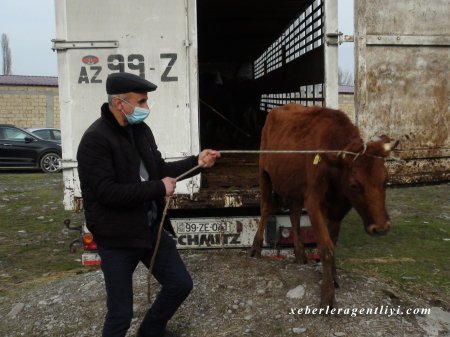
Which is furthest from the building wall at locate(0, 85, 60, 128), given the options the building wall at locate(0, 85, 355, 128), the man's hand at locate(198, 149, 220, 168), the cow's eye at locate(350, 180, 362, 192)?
the cow's eye at locate(350, 180, 362, 192)

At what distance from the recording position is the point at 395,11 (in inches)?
191

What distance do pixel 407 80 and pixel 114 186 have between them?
3.23 meters

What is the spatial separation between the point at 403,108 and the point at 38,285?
13.6 feet

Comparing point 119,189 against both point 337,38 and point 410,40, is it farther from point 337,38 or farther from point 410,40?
point 410,40

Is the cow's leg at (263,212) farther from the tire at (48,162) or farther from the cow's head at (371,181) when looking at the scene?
the tire at (48,162)

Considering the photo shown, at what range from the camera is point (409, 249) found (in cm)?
689

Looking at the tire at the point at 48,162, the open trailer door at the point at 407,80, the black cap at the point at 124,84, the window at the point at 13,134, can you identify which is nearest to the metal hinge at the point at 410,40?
the open trailer door at the point at 407,80

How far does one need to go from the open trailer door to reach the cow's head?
1399mm

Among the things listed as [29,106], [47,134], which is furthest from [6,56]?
[47,134]

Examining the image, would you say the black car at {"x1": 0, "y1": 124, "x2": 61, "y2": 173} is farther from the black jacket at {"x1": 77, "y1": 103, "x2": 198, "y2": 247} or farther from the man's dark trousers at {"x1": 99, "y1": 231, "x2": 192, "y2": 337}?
A: the black jacket at {"x1": 77, "y1": 103, "x2": 198, "y2": 247}

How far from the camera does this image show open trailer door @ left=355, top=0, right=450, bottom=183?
4816mm

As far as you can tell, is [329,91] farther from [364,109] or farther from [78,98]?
[78,98]

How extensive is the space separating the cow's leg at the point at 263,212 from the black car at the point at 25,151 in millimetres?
12579

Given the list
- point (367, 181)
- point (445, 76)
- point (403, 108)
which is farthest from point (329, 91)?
point (367, 181)
